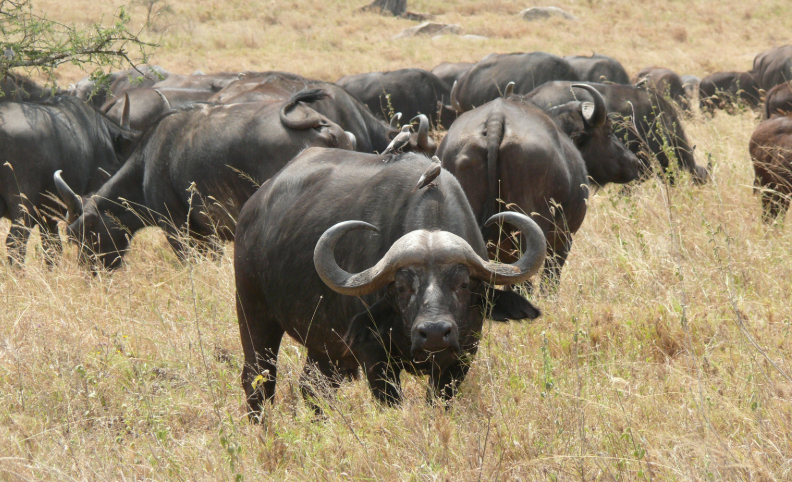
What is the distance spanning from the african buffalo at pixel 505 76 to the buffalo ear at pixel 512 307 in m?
10.5

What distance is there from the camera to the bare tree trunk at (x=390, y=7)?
41.2m

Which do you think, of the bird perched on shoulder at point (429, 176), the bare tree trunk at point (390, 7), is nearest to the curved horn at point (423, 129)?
the bird perched on shoulder at point (429, 176)

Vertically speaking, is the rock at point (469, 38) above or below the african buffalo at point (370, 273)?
below

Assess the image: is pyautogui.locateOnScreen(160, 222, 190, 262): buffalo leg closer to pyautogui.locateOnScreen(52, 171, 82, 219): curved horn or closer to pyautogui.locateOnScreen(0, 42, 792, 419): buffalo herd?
pyautogui.locateOnScreen(0, 42, 792, 419): buffalo herd

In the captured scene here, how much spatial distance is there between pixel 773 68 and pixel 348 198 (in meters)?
17.4

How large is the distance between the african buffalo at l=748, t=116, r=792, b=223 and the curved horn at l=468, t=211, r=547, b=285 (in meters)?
3.69

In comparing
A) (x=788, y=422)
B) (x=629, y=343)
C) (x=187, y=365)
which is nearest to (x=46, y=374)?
(x=187, y=365)

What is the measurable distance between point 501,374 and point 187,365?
5.63 feet

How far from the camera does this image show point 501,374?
12.8 ft

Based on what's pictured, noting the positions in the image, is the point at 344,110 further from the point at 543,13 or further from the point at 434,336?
the point at 543,13

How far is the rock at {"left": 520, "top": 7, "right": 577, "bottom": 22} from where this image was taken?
39812mm

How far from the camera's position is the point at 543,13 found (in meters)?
40.1

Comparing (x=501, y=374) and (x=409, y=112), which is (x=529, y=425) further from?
(x=409, y=112)

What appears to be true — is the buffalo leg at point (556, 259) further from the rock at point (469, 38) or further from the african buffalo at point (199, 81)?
the rock at point (469, 38)
